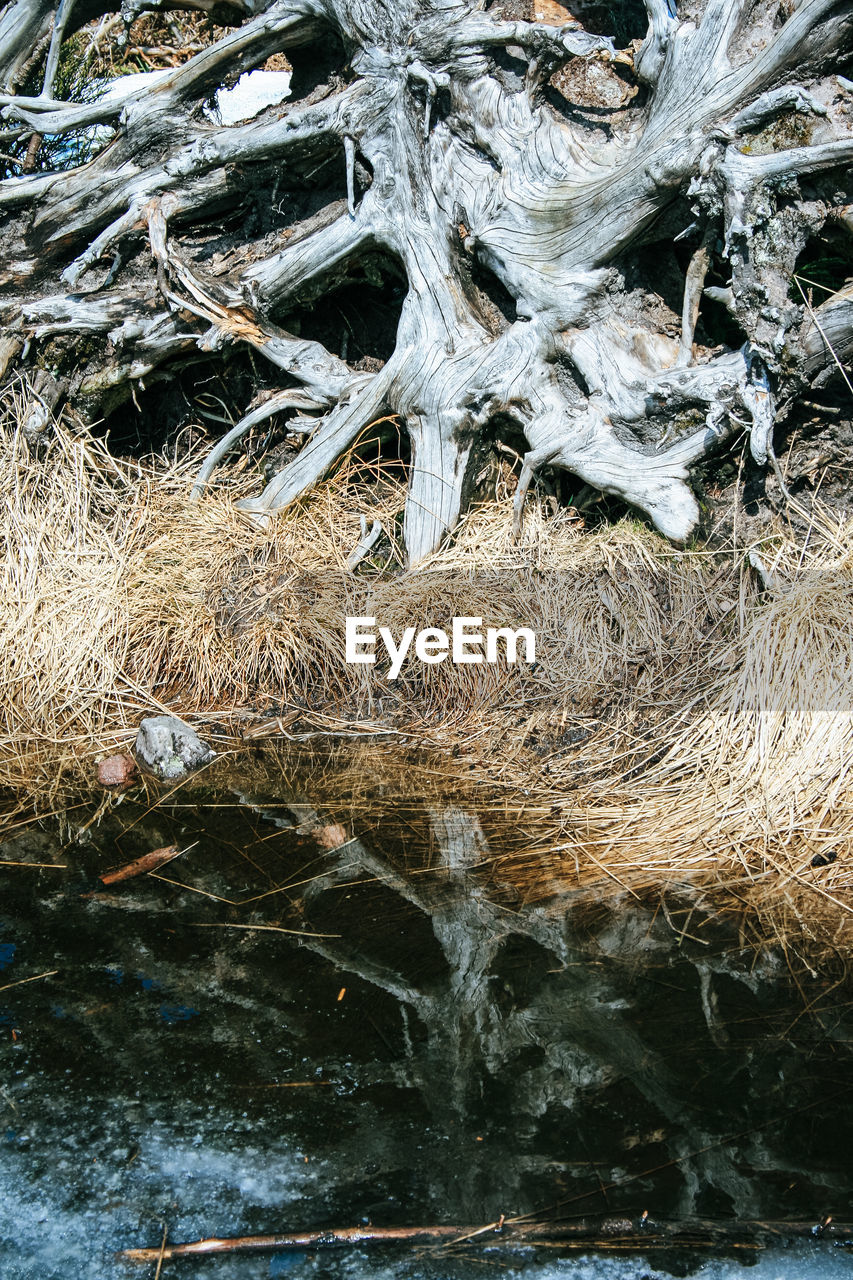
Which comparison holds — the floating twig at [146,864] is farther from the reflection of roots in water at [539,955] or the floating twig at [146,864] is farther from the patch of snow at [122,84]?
the patch of snow at [122,84]

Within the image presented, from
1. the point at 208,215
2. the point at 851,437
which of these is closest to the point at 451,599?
the point at 851,437

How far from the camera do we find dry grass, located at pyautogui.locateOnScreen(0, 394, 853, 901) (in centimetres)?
377

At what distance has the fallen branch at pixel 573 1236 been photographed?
7.09 ft

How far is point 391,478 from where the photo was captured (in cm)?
583

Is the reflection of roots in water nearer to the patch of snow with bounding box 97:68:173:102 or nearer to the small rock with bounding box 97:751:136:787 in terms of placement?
the small rock with bounding box 97:751:136:787

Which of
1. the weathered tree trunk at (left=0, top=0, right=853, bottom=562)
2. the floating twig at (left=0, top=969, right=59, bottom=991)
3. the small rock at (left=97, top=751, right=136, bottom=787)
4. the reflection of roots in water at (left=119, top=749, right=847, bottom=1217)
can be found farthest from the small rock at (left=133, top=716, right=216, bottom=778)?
the weathered tree trunk at (left=0, top=0, right=853, bottom=562)

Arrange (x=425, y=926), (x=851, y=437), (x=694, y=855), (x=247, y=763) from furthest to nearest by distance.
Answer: (x=851, y=437) → (x=247, y=763) → (x=694, y=855) → (x=425, y=926)

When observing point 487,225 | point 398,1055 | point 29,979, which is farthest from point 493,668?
point 487,225

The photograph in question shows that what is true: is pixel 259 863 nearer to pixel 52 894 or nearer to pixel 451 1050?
pixel 52 894

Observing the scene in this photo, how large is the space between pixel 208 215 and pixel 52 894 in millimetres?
4117

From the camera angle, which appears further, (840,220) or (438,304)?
(438,304)

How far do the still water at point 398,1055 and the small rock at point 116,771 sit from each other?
0.45 m

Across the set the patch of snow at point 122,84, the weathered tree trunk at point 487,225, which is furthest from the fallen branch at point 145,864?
the patch of snow at point 122,84

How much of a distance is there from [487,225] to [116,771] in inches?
128
